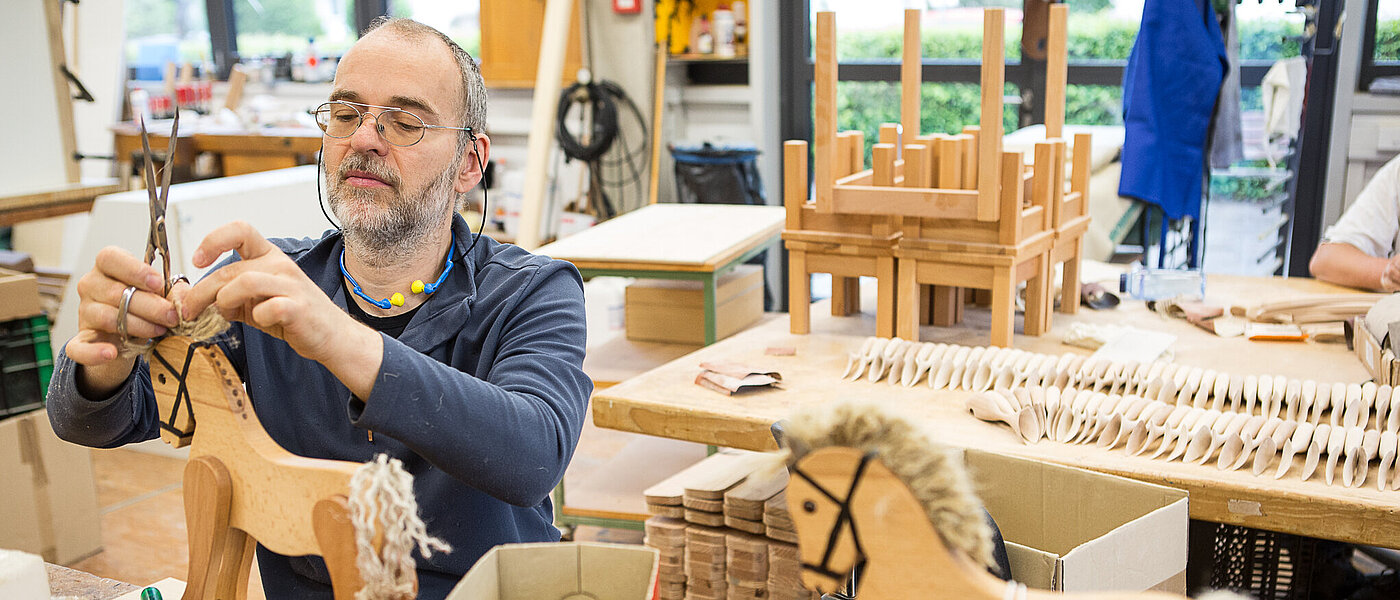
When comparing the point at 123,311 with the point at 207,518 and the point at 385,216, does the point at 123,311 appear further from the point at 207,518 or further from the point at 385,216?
the point at 385,216

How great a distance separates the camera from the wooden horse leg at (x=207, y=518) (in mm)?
975

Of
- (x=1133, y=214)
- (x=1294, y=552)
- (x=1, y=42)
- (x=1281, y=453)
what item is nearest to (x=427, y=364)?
(x=1281, y=453)

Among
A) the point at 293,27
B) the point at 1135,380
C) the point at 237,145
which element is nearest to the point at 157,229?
the point at 1135,380

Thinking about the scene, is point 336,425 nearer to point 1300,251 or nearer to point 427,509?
point 427,509

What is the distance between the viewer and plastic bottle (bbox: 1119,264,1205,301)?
103 inches

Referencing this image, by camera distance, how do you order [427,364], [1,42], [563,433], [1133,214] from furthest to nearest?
[1,42] → [1133,214] → [563,433] → [427,364]

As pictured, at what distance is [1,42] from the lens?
167 inches

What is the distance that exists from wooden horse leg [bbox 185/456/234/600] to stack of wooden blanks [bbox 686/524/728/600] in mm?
1169

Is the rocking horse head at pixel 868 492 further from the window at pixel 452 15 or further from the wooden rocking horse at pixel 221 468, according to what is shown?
the window at pixel 452 15

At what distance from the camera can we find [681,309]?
318cm

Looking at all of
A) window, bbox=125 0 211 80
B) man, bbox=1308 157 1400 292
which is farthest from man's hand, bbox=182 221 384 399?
window, bbox=125 0 211 80

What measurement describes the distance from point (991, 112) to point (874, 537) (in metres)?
1.48

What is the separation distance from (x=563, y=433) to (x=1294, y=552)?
1464mm

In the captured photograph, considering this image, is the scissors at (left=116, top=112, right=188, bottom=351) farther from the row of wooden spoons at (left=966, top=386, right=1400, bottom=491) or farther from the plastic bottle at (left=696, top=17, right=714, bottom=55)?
the plastic bottle at (left=696, top=17, right=714, bottom=55)
